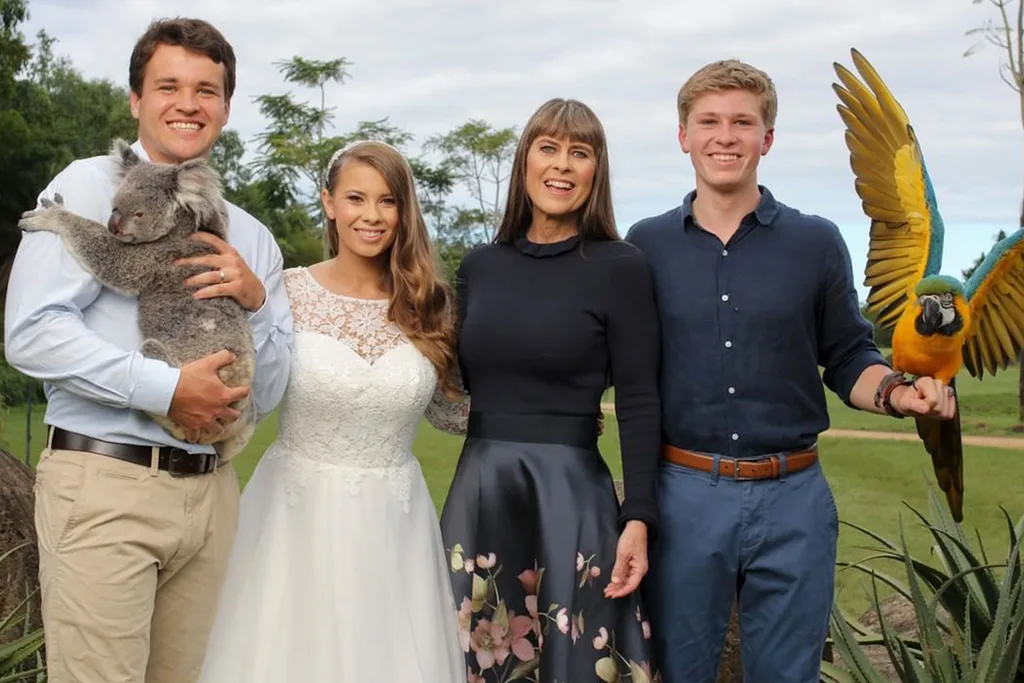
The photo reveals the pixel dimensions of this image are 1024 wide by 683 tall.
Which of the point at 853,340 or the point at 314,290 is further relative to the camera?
the point at 314,290

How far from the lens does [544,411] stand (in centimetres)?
327

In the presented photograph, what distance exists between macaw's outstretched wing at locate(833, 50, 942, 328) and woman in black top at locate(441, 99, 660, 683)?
962 mm

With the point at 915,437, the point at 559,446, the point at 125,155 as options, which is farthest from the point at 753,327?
the point at 915,437

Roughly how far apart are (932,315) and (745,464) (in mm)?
708

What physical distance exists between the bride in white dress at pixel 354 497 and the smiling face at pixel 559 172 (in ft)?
1.74

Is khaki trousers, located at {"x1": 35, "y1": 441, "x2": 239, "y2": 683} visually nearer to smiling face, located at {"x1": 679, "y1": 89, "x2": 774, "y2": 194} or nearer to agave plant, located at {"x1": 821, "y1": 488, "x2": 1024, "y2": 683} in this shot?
smiling face, located at {"x1": 679, "y1": 89, "x2": 774, "y2": 194}

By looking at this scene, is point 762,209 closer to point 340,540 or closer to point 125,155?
point 340,540

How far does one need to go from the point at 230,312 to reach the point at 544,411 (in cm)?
104

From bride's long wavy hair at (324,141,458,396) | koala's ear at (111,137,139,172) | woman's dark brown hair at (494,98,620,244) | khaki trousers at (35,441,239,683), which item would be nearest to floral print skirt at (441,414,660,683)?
bride's long wavy hair at (324,141,458,396)

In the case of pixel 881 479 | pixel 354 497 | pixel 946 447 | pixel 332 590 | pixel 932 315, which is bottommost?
pixel 881 479

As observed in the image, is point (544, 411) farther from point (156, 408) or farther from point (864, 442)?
point (864, 442)

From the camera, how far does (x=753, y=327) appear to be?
125 inches

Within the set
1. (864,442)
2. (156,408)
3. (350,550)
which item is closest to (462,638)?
(350,550)

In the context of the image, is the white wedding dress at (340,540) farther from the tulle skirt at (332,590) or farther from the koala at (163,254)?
the koala at (163,254)
